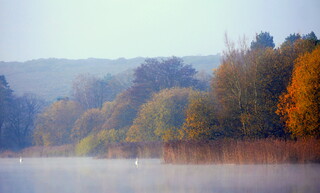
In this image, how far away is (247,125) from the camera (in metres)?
34.6

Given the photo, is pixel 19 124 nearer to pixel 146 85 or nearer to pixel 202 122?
pixel 146 85

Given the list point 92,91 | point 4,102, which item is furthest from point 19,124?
point 92,91

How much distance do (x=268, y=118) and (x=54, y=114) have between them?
42.3 metres

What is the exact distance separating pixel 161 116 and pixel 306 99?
853 inches

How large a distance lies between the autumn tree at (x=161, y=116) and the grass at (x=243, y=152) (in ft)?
55.1

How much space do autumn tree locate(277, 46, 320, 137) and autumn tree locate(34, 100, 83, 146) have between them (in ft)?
142

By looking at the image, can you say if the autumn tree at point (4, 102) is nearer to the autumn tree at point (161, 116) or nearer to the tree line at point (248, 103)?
the tree line at point (248, 103)

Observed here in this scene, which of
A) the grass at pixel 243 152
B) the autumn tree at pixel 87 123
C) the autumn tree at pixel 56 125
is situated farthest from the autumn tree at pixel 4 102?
the grass at pixel 243 152

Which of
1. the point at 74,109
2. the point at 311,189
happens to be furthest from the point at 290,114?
the point at 74,109

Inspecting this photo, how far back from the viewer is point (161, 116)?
50.4 metres

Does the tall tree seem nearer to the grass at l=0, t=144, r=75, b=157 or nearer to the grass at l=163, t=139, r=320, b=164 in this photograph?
the grass at l=0, t=144, r=75, b=157

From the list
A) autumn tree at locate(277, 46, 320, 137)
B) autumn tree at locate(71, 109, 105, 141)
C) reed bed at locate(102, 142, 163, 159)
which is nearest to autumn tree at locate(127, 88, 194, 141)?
reed bed at locate(102, 142, 163, 159)

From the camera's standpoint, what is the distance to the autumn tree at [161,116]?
5044cm

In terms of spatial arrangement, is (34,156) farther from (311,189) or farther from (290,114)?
(311,189)
